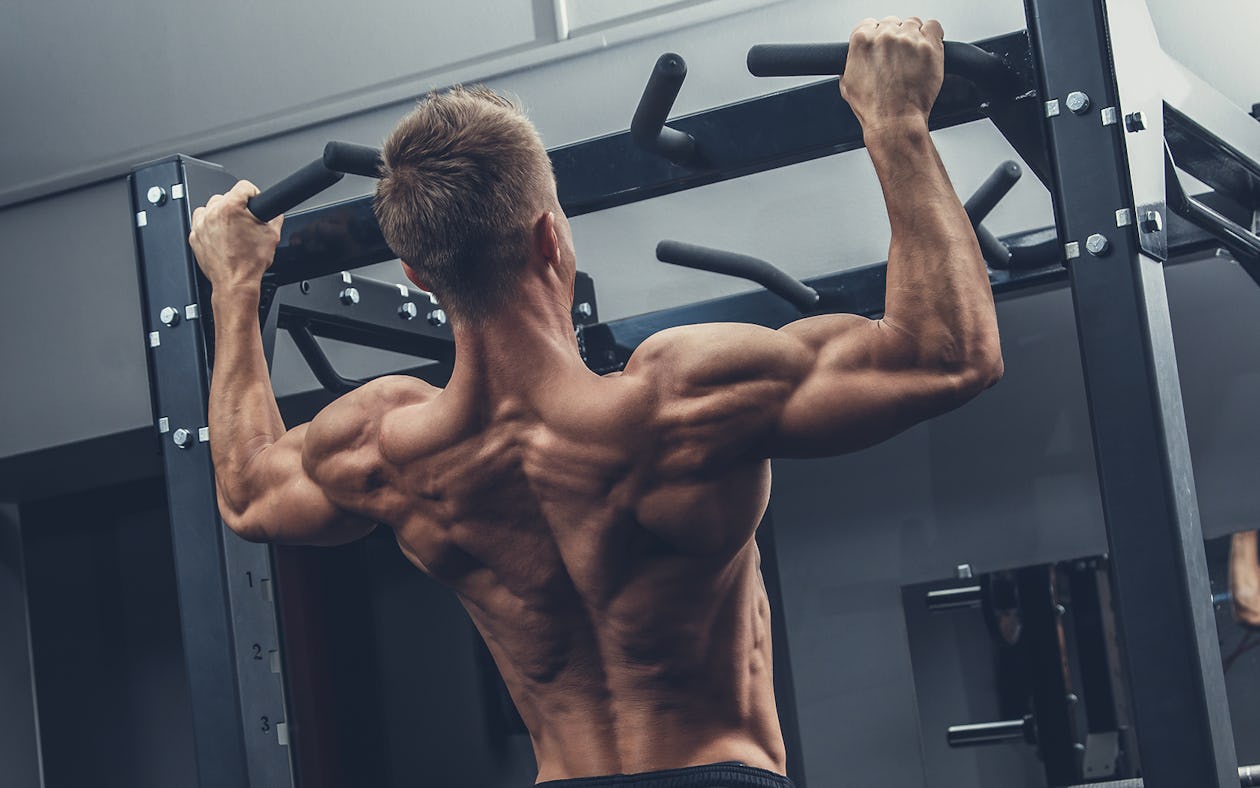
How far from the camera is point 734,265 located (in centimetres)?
215

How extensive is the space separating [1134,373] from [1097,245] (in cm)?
15

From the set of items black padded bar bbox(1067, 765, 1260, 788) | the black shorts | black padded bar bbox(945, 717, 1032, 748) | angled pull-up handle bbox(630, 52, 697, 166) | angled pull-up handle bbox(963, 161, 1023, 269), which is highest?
angled pull-up handle bbox(630, 52, 697, 166)

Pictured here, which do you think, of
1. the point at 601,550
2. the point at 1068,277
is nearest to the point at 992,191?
the point at 1068,277

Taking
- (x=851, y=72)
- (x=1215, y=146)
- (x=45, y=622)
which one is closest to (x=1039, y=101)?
(x=851, y=72)

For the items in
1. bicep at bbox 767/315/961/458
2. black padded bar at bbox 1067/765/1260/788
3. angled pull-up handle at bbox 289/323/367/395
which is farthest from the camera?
angled pull-up handle at bbox 289/323/367/395

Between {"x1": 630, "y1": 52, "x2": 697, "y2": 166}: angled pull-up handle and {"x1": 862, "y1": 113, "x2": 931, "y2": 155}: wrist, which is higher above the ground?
{"x1": 630, "y1": 52, "x2": 697, "y2": 166}: angled pull-up handle

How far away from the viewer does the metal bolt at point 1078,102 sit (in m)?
1.46

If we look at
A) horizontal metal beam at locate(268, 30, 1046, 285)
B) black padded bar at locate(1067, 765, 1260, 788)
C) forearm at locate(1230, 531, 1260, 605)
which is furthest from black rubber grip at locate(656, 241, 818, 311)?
forearm at locate(1230, 531, 1260, 605)

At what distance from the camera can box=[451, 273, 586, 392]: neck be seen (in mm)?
1670

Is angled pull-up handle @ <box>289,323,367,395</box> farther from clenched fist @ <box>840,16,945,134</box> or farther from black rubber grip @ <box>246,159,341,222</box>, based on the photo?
clenched fist @ <box>840,16,945,134</box>

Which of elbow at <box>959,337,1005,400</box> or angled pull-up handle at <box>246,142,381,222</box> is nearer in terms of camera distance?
elbow at <box>959,337,1005,400</box>

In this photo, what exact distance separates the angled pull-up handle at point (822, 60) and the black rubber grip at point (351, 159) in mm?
511

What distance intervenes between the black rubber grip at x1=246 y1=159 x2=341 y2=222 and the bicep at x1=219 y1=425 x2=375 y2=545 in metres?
0.32

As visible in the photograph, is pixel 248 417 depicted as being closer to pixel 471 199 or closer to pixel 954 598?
pixel 471 199
